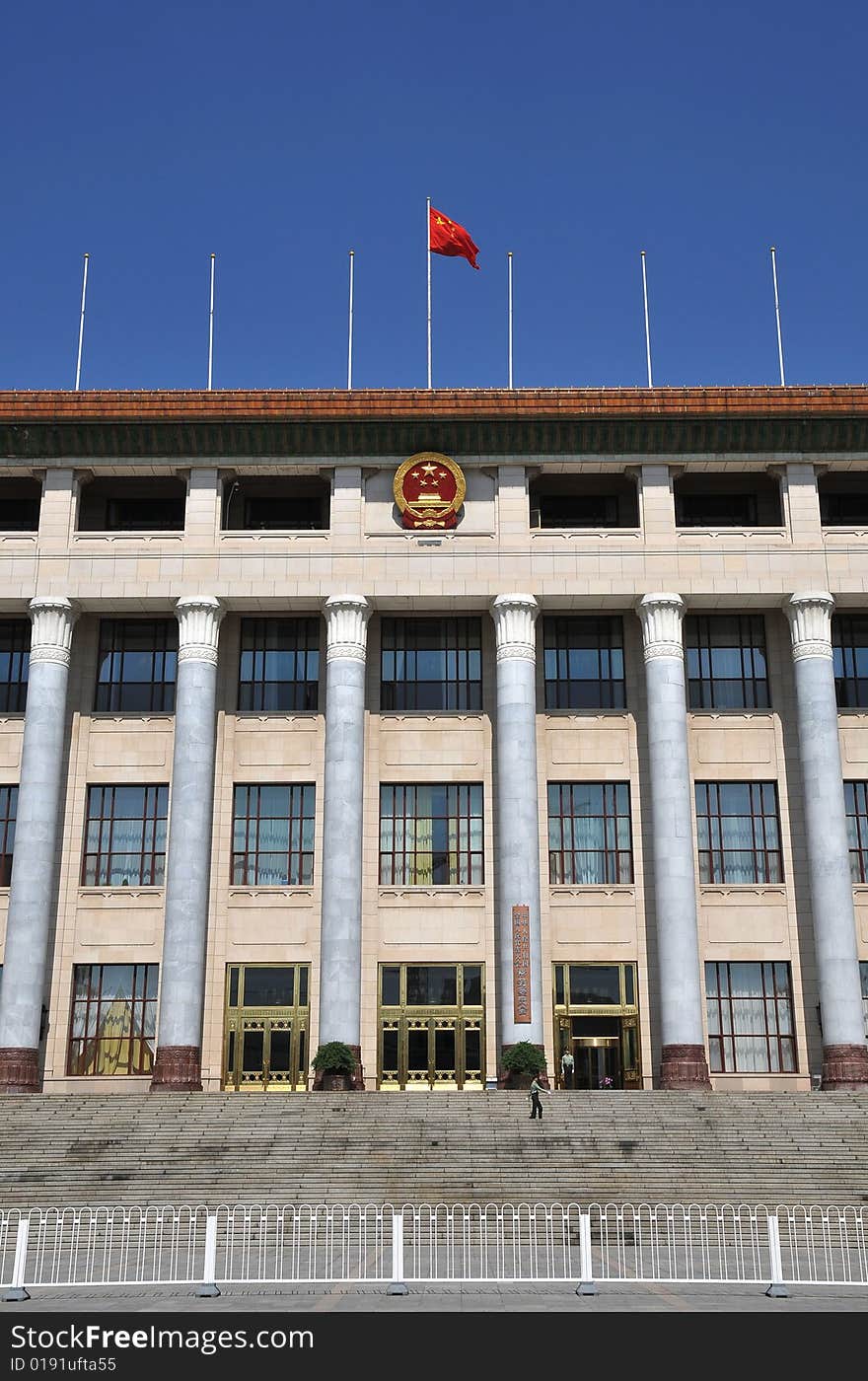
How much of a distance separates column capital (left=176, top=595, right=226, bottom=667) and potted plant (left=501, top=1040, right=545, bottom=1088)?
14.2m

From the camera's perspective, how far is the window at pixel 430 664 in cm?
4162

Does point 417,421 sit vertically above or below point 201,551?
above

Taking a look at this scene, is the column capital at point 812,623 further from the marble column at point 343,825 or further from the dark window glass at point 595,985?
the marble column at point 343,825

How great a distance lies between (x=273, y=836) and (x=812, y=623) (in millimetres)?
17142

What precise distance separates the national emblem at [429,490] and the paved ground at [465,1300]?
1070 inches

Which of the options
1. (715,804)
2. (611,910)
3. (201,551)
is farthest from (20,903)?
(715,804)

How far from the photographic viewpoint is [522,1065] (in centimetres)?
3494

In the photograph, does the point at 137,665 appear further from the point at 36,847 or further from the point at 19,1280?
the point at 19,1280

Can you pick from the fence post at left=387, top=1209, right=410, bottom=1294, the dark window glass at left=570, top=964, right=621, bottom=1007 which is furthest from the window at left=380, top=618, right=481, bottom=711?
the fence post at left=387, top=1209, right=410, bottom=1294

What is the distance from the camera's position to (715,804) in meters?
40.6

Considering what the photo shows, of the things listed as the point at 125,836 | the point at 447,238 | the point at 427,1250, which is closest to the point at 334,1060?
the point at 125,836

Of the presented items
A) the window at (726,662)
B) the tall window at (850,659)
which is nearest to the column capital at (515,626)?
the window at (726,662)

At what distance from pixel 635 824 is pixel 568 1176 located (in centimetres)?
1458

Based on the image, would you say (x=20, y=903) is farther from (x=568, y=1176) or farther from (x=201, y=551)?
(x=568, y=1176)
